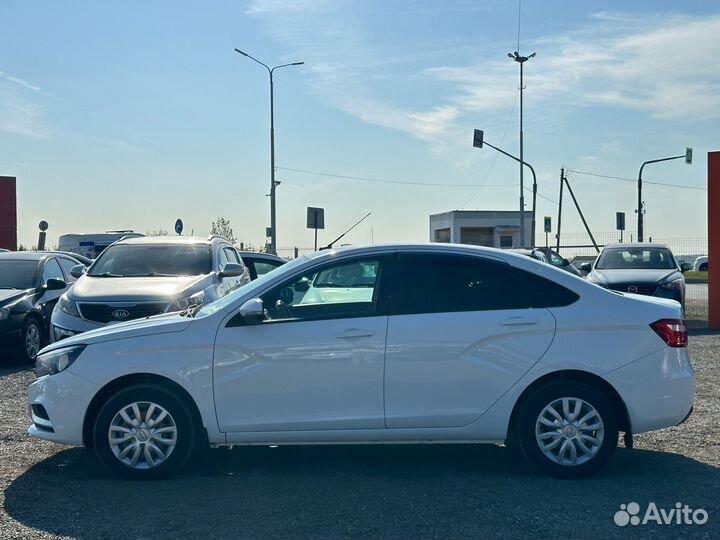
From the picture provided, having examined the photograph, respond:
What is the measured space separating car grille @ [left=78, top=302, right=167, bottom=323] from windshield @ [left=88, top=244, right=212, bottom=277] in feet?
3.98

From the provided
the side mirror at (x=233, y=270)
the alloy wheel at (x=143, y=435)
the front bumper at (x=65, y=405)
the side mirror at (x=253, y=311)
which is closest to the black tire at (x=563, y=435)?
the side mirror at (x=253, y=311)

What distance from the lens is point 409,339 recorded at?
19.6 feet

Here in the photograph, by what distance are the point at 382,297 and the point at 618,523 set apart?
2199mm

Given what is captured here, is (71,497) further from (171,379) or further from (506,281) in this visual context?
(506,281)

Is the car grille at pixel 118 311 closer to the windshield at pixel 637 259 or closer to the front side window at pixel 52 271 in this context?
the front side window at pixel 52 271

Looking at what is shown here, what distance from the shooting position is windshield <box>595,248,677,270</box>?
1727 centimetres

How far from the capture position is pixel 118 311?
389 inches

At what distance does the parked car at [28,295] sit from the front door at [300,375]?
22.5 ft

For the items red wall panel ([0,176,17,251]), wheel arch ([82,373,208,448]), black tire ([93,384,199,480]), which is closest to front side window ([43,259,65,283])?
wheel arch ([82,373,208,448])

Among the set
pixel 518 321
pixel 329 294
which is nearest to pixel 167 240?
pixel 329 294

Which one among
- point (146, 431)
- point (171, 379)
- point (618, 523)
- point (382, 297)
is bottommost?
point (618, 523)

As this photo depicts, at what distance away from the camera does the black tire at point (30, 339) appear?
11852 millimetres

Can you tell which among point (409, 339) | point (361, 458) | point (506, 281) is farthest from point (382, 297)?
point (361, 458)

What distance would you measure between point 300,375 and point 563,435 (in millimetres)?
1934
